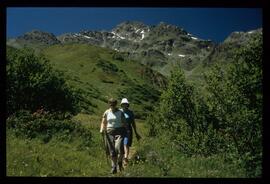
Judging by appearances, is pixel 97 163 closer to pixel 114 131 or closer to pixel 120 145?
pixel 120 145

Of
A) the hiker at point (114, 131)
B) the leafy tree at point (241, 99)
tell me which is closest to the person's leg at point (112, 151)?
the hiker at point (114, 131)

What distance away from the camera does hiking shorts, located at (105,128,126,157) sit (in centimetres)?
1452

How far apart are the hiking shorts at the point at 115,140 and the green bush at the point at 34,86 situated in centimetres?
718

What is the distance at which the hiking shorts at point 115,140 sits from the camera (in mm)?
14523

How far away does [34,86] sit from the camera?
22.8 metres

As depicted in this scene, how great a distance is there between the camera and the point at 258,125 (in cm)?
1625

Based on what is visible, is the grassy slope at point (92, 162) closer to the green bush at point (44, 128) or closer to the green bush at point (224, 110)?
the green bush at point (44, 128)

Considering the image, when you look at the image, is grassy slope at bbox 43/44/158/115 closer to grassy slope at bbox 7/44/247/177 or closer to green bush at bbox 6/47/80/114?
green bush at bbox 6/47/80/114

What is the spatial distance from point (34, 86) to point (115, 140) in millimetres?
8941

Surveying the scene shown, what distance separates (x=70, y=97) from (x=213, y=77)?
28.9ft

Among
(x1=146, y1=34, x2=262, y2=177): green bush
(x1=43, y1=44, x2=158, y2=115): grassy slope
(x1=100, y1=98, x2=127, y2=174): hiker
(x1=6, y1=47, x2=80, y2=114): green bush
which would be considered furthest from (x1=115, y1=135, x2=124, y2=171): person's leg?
(x1=43, y1=44, x2=158, y2=115): grassy slope

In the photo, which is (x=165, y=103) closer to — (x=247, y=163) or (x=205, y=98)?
Answer: (x=205, y=98)
